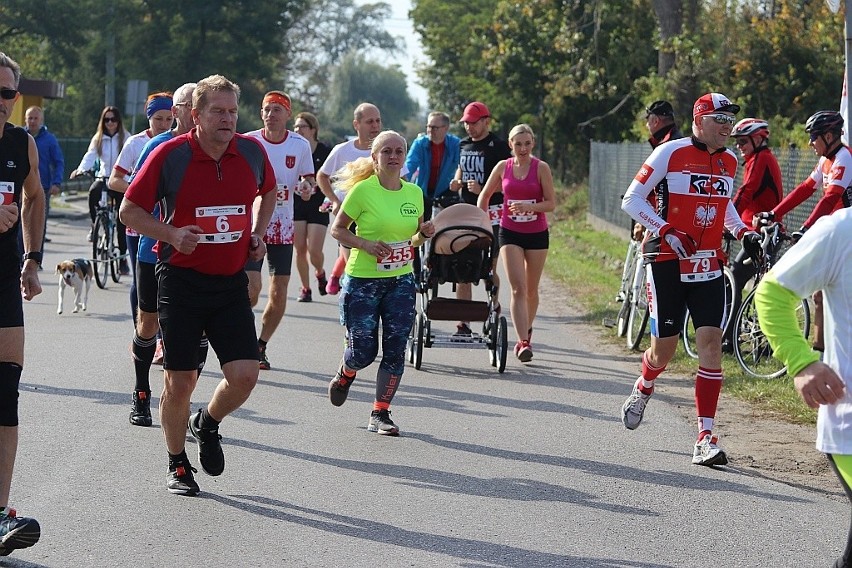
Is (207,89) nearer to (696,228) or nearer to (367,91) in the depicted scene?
(696,228)

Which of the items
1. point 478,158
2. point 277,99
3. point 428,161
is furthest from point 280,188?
point 478,158

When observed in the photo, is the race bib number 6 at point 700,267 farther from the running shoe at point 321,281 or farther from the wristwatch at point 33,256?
the running shoe at point 321,281

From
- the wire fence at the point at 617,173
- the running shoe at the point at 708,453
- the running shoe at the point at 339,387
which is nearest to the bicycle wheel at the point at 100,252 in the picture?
the wire fence at the point at 617,173

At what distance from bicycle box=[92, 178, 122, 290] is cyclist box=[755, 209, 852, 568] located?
13394 millimetres

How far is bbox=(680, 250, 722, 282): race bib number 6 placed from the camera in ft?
26.4

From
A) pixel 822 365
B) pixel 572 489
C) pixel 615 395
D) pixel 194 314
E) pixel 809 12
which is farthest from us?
pixel 809 12

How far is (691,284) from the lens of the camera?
318 inches

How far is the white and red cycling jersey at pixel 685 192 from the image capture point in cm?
803

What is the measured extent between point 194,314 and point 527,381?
187 inches

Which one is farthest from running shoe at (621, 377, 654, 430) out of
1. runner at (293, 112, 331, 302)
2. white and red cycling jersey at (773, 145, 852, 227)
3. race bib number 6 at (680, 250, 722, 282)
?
runner at (293, 112, 331, 302)

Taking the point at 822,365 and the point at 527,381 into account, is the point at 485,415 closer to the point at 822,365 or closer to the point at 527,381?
the point at 527,381

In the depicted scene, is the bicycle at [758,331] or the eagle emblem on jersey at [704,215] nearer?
the eagle emblem on jersey at [704,215]

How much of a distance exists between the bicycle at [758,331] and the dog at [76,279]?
6.69 metres

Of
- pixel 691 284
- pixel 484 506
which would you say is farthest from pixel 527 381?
pixel 484 506
